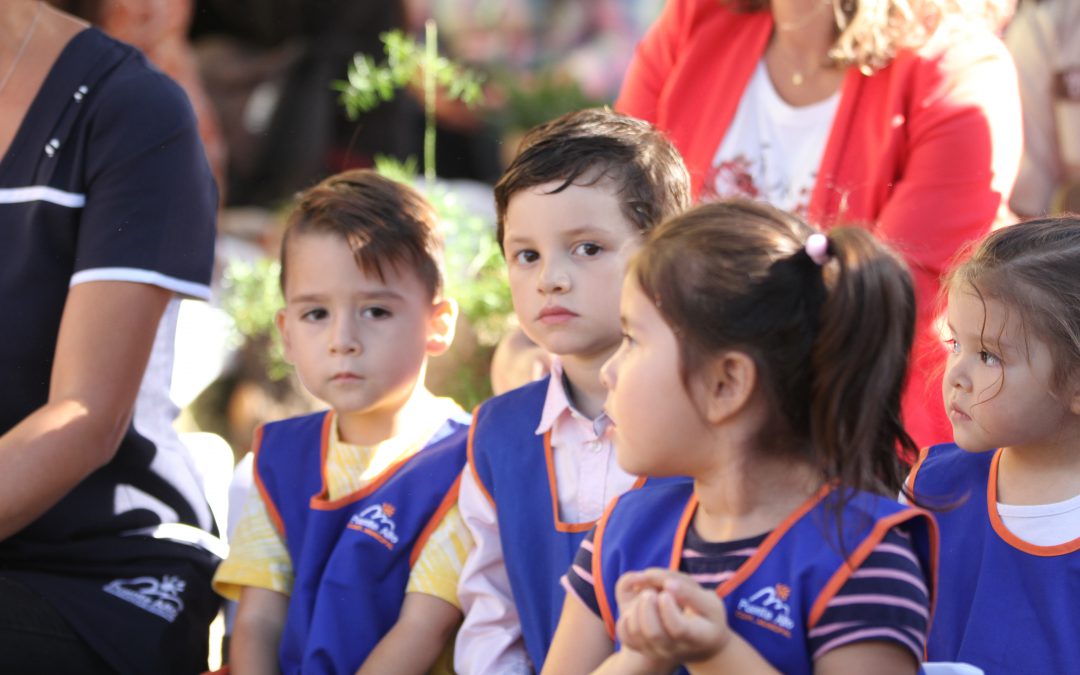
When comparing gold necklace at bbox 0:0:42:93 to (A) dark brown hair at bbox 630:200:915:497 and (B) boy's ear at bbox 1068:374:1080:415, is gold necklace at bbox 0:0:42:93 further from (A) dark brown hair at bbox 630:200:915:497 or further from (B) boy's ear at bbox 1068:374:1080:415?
(B) boy's ear at bbox 1068:374:1080:415

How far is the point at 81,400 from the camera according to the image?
2197 millimetres

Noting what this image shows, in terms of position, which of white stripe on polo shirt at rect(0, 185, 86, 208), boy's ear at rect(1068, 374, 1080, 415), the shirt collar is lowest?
boy's ear at rect(1068, 374, 1080, 415)

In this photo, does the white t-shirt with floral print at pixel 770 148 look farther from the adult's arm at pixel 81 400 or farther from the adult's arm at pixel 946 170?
the adult's arm at pixel 81 400

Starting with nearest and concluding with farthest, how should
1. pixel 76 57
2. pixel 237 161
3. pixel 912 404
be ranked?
pixel 76 57
pixel 912 404
pixel 237 161

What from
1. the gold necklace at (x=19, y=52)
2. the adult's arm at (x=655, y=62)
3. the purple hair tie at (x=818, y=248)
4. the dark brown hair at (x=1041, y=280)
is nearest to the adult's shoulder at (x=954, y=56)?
the adult's arm at (x=655, y=62)

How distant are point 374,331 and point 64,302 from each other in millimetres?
523

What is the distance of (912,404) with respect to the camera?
2.53 metres

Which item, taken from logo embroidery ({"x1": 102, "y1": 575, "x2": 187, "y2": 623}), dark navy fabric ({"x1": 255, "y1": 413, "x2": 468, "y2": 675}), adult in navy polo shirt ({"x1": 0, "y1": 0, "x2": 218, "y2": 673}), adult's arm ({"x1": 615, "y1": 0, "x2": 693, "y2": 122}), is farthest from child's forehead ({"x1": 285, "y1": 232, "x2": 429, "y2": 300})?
adult's arm ({"x1": 615, "y1": 0, "x2": 693, "y2": 122})

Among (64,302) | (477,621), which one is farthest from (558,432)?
(64,302)

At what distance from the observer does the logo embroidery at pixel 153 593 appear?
7.43 feet

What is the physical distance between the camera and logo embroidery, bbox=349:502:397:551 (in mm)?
2305

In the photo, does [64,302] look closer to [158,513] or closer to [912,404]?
[158,513]

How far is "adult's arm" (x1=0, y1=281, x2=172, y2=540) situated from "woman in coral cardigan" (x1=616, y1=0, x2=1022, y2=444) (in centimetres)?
108

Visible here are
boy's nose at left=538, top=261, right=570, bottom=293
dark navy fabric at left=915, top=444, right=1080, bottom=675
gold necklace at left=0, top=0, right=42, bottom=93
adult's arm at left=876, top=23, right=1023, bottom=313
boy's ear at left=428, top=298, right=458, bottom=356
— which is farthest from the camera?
adult's arm at left=876, top=23, right=1023, bottom=313
